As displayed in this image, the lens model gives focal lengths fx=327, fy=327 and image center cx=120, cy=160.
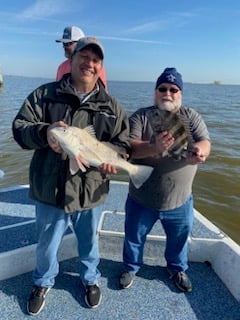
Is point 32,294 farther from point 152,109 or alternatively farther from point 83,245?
point 152,109

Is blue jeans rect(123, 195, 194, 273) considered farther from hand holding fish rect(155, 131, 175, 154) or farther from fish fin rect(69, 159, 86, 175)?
fish fin rect(69, 159, 86, 175)

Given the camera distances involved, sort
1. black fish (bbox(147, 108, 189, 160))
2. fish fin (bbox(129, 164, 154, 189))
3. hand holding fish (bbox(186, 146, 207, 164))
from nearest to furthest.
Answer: black fish (bbox(147, 108, 189, 160))
hand holding fish (bbox(186, 146, 207, 164))
fish fin (bbox(129, 164, 154, 189))

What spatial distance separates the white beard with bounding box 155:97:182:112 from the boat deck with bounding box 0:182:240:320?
179cm

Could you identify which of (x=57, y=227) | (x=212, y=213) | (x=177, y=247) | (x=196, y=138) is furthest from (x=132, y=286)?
(x=212, y=213)

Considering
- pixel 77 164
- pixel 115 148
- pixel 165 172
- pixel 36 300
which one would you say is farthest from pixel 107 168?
pixel 36 300

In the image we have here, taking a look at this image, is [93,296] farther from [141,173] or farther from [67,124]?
[67,124]

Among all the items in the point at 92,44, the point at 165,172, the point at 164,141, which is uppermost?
the point at 92,44

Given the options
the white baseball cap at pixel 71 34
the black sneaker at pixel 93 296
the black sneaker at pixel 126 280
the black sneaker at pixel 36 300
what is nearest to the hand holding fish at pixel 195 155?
the black sneaker at pixel 126 280

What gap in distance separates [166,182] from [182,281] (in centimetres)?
127

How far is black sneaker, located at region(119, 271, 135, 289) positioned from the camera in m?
3.73

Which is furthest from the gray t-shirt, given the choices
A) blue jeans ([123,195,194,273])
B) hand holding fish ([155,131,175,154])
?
hand holding fish ([155,131,175,154])

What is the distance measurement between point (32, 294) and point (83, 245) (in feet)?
2.43

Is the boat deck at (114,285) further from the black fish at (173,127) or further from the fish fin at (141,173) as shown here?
the black fish at (173,127)

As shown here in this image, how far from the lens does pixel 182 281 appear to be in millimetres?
3740
